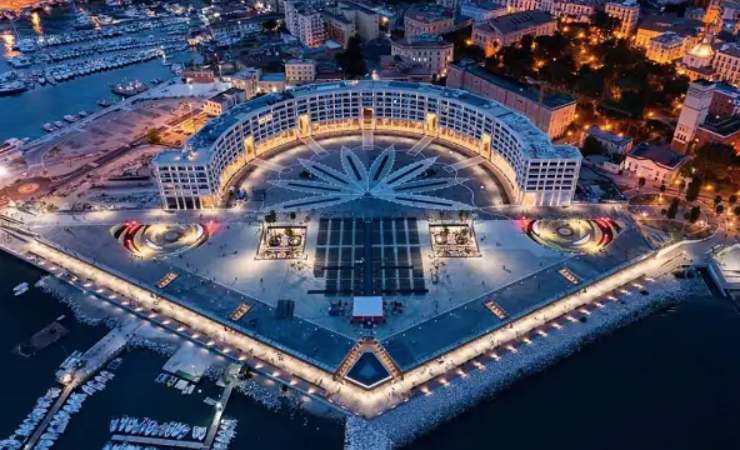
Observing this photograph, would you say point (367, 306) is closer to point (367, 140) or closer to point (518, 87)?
point (367, 140)

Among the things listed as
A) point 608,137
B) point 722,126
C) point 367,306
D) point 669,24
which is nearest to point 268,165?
point 367,306

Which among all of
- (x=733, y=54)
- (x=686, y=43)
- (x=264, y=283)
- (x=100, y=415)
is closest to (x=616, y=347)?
(x=264, y=283)

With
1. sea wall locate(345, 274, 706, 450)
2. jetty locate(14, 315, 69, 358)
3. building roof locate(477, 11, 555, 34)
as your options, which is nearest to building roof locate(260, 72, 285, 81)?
building roof locate(477, 11, 555, 34)

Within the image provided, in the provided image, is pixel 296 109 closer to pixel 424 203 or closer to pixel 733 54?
pixel 424 203

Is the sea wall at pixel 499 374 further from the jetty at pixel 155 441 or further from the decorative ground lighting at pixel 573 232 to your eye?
the jetty at pixel 155 441

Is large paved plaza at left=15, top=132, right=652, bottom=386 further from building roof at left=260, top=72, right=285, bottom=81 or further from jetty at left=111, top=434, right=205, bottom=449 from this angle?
building roof at left=260, top=72, right=285, bottom=81

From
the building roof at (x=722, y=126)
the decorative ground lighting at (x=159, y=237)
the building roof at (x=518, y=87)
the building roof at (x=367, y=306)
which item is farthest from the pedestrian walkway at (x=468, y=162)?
the decorative ground lighting at (x=159, y=237)
